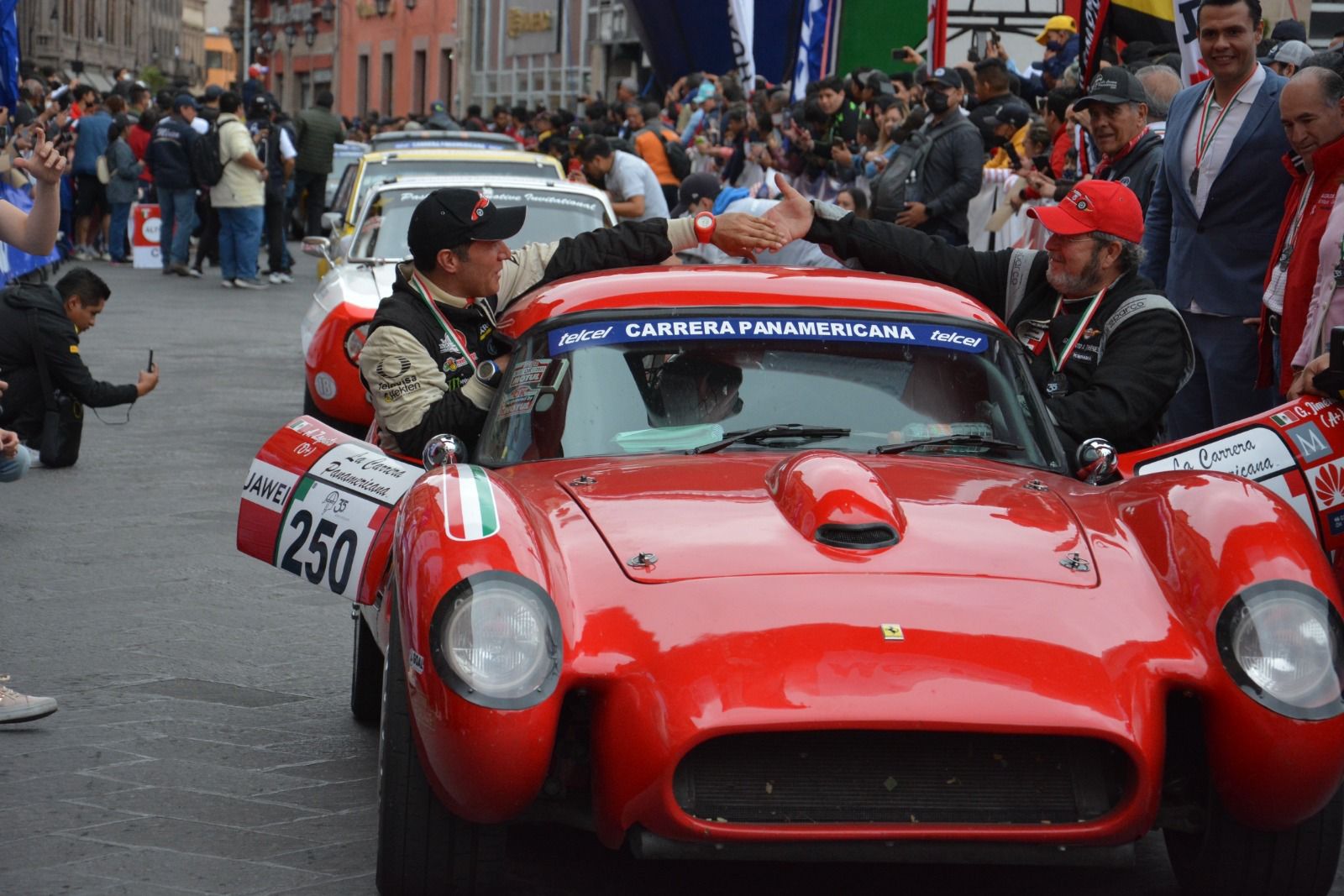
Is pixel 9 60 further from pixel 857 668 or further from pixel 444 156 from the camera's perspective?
pixel 857 668

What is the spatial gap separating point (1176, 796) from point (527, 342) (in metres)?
2.08

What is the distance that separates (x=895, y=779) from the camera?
11.7 ft

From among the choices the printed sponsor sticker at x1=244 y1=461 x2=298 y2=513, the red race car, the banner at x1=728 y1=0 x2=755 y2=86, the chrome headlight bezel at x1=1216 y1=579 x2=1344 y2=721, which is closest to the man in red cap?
the red race car

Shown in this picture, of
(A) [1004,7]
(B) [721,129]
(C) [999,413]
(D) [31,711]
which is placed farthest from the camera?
(B) [721,129]

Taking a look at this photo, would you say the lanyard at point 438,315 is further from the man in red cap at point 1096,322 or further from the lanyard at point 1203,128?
the lanyard at point 1203,128

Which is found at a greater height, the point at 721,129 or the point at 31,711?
the point at 721,129

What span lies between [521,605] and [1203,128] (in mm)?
4553

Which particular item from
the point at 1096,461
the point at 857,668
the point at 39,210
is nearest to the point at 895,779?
the point at 857,668

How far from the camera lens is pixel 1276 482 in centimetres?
Answer: 508

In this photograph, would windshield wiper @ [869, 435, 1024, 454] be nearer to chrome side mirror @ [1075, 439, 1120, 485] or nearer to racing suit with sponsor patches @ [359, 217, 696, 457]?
chrome side mirror @ [1075, 439, 1120, 485]

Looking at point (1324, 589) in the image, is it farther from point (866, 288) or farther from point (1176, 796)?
point (866, 288)

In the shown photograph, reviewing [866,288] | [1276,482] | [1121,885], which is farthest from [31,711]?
[1276,482]

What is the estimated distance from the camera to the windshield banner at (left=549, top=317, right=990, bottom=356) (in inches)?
193

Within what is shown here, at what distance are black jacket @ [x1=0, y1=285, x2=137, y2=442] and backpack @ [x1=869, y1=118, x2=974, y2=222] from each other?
5.01m
